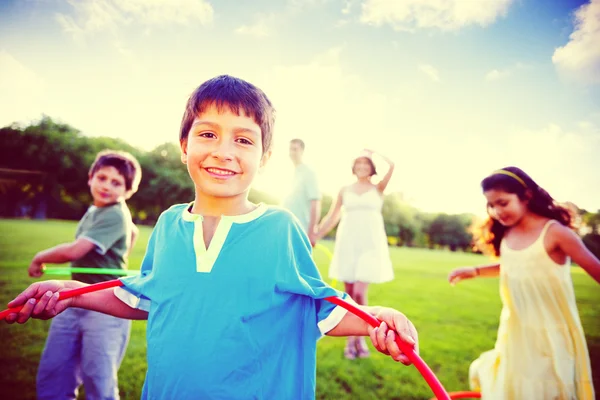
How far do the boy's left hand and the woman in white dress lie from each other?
3.85 m

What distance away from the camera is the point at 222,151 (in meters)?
1.53

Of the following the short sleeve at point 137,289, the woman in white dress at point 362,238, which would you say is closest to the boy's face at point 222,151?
the short sleeve at point 137,289

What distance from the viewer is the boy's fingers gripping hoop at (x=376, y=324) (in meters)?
1.24

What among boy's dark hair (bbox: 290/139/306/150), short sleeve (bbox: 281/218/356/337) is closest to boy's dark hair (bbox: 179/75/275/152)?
short sleeve (bbox: 281/218/356/337)

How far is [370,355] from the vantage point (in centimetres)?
500

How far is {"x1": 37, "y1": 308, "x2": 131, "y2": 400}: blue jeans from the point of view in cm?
264

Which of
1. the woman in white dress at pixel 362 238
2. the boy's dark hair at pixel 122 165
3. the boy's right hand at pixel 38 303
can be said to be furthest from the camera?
the woman in white dress at pixel 362 238

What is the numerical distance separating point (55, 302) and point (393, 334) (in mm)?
1427

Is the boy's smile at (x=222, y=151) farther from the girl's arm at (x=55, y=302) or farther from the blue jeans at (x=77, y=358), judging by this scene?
the blue jeans at (x=77, y=358)

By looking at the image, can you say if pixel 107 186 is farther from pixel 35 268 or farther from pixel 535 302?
pixel 535 302

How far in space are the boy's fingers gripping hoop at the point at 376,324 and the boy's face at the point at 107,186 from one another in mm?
1721

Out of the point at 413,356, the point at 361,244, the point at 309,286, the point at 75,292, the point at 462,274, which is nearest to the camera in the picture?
the point at 413,356

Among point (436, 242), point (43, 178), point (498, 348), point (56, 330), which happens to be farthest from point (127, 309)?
point (436, 242)

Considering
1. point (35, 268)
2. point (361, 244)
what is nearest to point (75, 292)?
point (35, 268)
